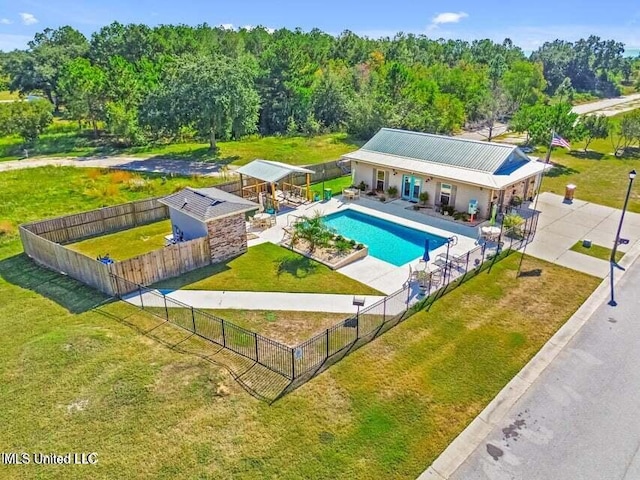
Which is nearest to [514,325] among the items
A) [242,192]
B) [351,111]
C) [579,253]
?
[579,253]

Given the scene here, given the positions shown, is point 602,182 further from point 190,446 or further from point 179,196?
point 190,446

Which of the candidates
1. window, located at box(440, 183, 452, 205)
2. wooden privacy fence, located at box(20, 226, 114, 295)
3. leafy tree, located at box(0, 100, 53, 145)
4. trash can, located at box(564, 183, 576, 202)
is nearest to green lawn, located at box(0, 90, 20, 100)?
leafy tree, located at box(0, 100, 53, 145)

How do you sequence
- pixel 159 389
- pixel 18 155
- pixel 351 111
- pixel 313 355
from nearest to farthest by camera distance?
1. pixel 159 389
2. pixel 313 355
3. pixel 18 155
4. pixel 351 111

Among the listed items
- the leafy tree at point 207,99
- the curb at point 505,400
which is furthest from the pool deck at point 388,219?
the leafy tree at point 207,99

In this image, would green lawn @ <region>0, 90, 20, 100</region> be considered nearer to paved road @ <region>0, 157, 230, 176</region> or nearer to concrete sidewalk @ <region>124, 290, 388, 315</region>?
paved road @ <region>0, 157, 230, 176</region>

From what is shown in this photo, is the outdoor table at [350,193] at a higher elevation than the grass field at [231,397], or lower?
higher

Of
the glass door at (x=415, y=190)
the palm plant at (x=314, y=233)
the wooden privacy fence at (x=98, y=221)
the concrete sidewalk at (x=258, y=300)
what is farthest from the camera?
the glass door at (x=415, y=190)

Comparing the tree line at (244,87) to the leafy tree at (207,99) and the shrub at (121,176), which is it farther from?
the shrub at (121,176)

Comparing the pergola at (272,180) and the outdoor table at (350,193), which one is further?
the outdoor table at (350,193)
